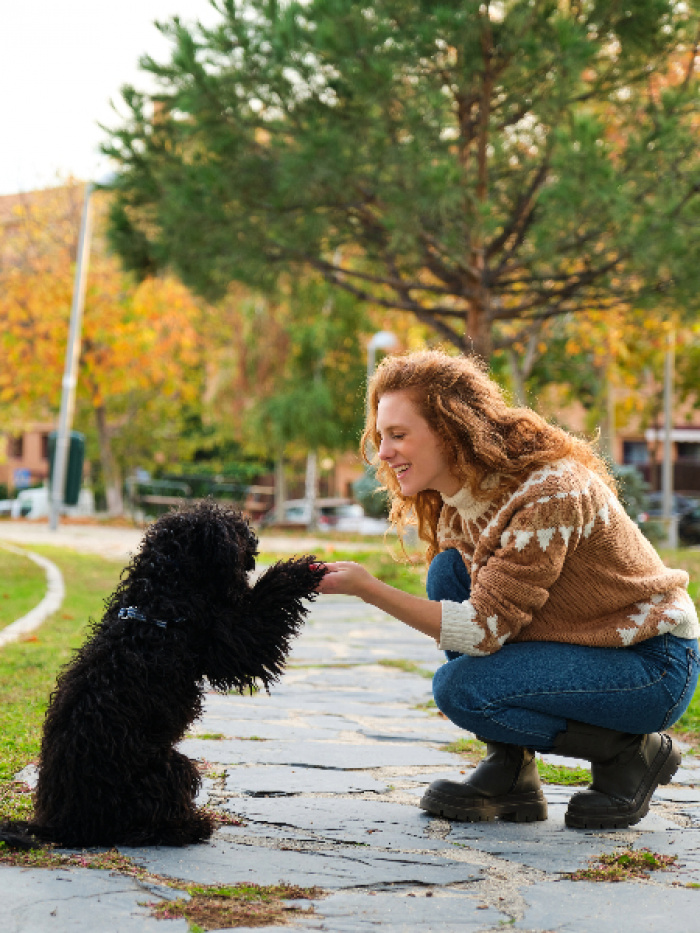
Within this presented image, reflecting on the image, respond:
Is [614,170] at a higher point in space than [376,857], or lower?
higher

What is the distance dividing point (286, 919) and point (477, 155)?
981 cm

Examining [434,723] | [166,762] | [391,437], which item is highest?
[391,437]

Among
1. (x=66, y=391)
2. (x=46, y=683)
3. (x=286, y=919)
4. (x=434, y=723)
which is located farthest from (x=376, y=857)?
(x=66, y=391)

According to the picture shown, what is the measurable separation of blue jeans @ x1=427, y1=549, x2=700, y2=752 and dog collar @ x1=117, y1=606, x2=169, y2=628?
90 centimetres

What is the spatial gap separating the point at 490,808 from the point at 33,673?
9.25 ft

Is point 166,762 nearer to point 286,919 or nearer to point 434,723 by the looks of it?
point 286,919

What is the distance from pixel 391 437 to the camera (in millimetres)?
3344

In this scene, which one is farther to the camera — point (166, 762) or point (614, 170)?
point (614, 170)

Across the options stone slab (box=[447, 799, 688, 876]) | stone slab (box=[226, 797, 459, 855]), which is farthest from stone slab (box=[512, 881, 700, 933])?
stone slab (box=[226, 797, 459, 855])

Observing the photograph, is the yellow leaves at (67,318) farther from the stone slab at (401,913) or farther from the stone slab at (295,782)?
the stone slab at (401,913)

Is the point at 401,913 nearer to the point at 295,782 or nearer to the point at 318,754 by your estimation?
the point at 295,782

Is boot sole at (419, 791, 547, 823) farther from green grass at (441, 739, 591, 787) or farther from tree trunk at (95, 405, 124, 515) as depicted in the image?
tree trunk at (95, 405, 124, 515)

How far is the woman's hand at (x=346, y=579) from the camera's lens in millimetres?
3113

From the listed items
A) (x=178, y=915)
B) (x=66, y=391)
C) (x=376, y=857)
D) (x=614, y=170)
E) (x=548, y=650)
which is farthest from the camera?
(x=66, y=391)
